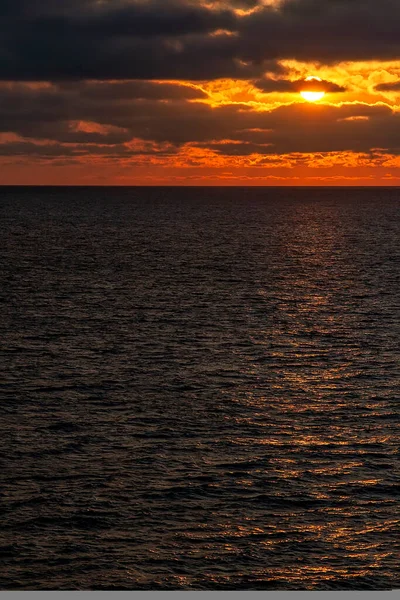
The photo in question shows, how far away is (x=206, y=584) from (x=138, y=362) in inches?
1471

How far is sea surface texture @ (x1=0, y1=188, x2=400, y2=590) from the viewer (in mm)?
39562

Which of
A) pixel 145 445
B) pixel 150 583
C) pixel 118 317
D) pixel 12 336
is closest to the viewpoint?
pixel 150 583

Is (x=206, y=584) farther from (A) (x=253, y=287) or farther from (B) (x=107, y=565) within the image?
(A) (x=253, y=287)

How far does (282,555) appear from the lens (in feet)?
131

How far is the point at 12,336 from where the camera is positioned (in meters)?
83.1

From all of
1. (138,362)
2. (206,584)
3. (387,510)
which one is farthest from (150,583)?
(138,362)

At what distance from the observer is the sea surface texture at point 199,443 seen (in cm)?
3956

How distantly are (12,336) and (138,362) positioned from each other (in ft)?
49.8

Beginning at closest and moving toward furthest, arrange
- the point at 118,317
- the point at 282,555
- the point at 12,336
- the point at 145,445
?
1. the point at 282,555
2. the point at 145,445
3. the point at 12,336
4. the point at 118,317

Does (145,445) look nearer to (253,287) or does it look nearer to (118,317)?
(118,317)

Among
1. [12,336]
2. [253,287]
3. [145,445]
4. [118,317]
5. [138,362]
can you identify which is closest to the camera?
[145,445]

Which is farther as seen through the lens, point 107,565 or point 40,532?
point 40,532

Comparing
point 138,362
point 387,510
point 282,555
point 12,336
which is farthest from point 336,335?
point 282,555

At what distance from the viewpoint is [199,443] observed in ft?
176
